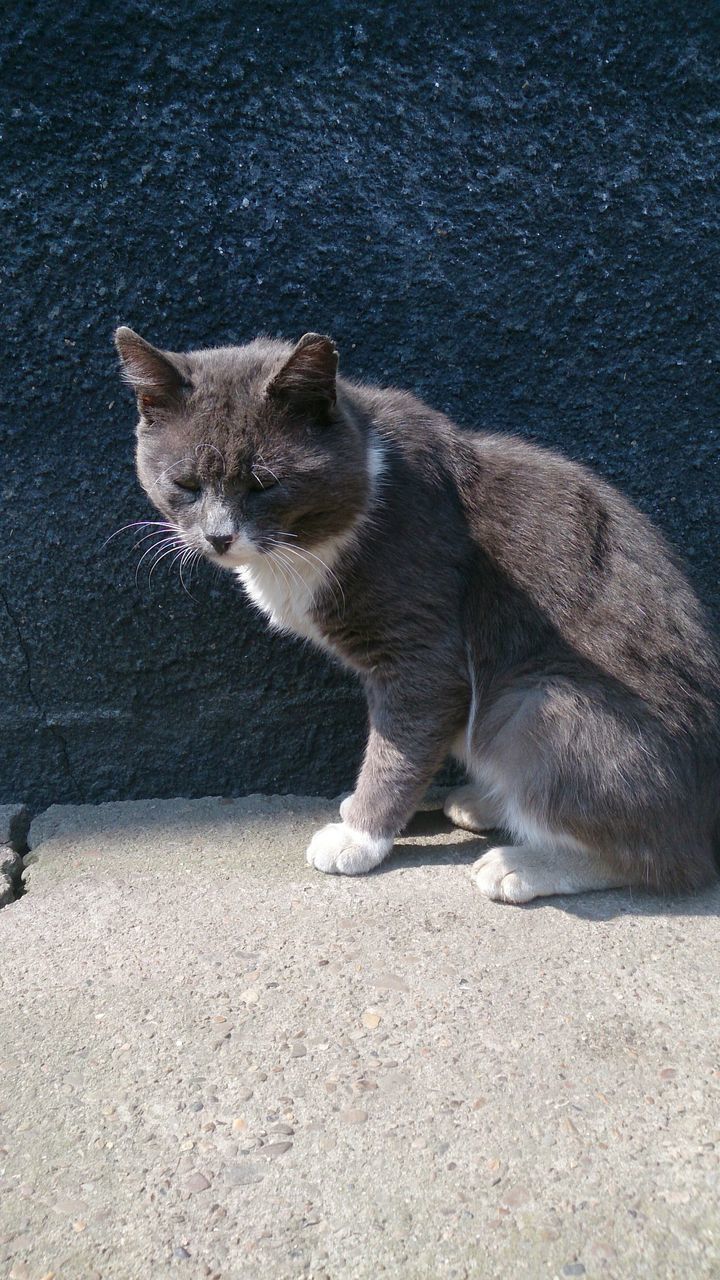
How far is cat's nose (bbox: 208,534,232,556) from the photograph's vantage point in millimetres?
2194

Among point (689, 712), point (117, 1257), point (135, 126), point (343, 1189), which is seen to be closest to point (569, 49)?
point (135, 126)

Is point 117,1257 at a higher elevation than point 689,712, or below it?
below

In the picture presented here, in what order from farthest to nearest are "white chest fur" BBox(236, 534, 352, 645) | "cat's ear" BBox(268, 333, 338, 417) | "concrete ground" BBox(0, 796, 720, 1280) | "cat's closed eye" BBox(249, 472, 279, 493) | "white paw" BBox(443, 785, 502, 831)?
"white paw" BBox(443, 785, 502, 831), "white chest fur" BBox(236, 534, 352, 645), "cat's closed eye" BBox(249, 472, 279, 493), "cat's ear" BBox(268, 333, 338, 417), "concrete ground" BBox(0, 796, 720, 1280)

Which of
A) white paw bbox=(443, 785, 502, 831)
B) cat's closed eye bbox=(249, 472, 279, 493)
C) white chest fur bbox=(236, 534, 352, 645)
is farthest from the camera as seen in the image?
white paw bbox=(443, 785, 502, 831)

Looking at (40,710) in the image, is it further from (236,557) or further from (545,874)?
(545,874)

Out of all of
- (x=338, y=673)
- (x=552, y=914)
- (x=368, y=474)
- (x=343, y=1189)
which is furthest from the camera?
(x=338, y=673)

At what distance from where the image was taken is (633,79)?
2.59 metres

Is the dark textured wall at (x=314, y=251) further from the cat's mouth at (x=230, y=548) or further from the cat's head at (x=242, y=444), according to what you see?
the cat's mouth at (x=230, y=548)

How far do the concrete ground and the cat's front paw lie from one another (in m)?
0.05

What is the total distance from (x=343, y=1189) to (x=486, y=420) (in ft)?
6.92

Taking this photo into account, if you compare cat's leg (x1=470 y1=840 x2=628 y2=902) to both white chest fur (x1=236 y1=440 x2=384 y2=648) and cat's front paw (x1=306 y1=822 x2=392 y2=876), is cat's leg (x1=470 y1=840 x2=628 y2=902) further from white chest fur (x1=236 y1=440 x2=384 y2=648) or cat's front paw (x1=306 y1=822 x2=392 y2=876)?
white chest fur (x1=236 y1=440 x2=384 y2=648)

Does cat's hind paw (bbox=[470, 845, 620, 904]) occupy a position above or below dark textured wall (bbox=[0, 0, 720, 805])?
below

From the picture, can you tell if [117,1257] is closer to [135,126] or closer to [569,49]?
[135,126]

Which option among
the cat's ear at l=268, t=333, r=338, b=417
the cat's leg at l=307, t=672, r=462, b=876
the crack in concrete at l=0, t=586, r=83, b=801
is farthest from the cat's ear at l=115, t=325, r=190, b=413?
the cat's leg at l=307, t=672, r=462, b=876
